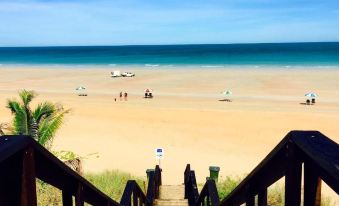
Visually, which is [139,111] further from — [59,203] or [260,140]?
[59,203]

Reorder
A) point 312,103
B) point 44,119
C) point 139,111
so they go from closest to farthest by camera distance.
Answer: point 44,119
point 139,111
point 312,103

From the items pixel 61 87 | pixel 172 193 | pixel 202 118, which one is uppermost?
pixel 61 87

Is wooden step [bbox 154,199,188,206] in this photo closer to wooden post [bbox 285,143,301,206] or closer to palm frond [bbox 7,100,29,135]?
palm frond [bbox 7,100,29,135]

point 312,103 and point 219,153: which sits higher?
point 312,103

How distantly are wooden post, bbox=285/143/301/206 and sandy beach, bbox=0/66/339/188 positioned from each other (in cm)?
1205

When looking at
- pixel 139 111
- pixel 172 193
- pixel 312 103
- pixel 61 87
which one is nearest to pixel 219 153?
pixel 172 193

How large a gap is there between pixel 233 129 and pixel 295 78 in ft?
98.8

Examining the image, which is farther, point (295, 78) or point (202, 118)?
point (295, 78)

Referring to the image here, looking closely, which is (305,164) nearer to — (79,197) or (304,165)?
(304,165)

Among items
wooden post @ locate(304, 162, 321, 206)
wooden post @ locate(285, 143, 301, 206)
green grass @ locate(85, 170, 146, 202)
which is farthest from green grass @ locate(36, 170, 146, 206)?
wooden post @ locate(304, 162, 321, 206)

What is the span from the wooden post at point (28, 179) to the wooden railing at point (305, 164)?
A: 112 centimetres

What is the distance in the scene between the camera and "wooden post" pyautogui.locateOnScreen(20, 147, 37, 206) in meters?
1.74

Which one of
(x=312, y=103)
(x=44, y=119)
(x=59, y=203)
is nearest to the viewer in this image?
(x=59, y=203)

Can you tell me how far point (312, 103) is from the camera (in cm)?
3041
